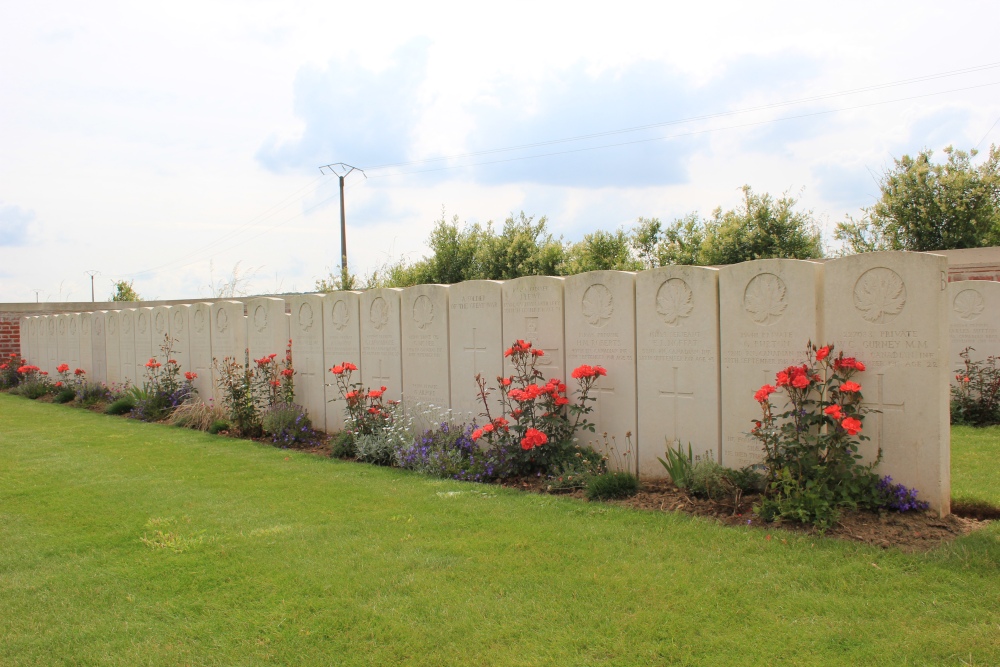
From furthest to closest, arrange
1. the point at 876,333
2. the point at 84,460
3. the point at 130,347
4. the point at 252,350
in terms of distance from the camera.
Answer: the point at 130,347 → the point at 252,350 → the point at 84,460 → the point at 876,333

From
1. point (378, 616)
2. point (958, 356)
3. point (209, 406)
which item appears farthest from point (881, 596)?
point (209, 406)

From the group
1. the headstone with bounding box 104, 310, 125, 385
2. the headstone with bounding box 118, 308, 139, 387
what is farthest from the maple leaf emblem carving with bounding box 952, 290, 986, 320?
the headstone with bounding box 104, 310, 125, 385

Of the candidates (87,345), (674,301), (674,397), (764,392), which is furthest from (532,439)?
(87,345)

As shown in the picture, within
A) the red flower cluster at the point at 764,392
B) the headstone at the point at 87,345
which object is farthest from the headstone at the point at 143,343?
the red flower cluster at the point at 764,392

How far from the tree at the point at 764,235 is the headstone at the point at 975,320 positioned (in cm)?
647

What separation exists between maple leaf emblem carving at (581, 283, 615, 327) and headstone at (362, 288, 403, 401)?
2.72 meters

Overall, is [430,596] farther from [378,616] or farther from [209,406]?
[209,406]

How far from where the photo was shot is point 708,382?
5863 millimetres

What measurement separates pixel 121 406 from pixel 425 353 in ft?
23.2

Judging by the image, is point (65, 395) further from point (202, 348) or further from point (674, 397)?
point (674, 397)

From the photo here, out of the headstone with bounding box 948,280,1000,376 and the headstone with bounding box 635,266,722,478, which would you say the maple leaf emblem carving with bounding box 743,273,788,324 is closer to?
the headstone with bounding box 635,266,722,478

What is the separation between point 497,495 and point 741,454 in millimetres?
1929

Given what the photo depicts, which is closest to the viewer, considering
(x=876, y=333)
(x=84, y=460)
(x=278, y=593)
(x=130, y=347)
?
(x=278, y=593)

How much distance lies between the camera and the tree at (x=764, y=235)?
16.0 m
